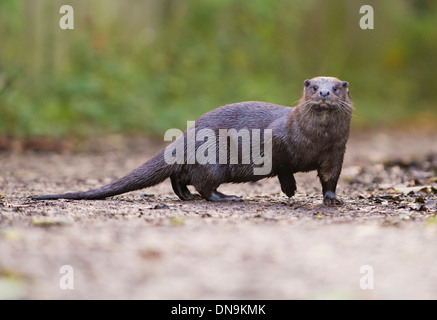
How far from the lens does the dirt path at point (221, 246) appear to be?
7.36 ft

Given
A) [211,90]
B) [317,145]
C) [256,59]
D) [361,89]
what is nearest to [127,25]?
[211,90]

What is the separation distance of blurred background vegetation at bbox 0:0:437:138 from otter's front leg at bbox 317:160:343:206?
16.0 feet

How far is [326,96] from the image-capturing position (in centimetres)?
406

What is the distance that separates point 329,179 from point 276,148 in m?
0.37

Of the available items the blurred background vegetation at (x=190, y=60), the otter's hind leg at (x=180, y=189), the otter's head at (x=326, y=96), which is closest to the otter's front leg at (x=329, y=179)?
the otter's head at (x=326, y=96)

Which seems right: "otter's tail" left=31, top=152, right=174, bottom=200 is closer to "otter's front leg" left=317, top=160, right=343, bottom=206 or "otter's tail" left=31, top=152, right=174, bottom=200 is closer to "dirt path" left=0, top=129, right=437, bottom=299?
"dirt path" left=0, top=129, right=437, bottom=299

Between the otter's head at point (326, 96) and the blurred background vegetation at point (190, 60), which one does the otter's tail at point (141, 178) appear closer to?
the otter's head at point (326, 96)

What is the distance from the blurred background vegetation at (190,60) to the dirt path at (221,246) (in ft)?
14.5

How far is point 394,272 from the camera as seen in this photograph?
2.43 m

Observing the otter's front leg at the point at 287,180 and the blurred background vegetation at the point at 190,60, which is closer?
the otter's front leg at the point at 287,180

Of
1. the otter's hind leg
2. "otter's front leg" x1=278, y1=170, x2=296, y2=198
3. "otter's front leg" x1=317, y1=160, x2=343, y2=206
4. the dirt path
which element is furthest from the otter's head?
the otter's hind leg

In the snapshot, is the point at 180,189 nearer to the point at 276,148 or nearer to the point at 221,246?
the point at 276,148

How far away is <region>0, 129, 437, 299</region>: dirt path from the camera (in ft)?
7.36
